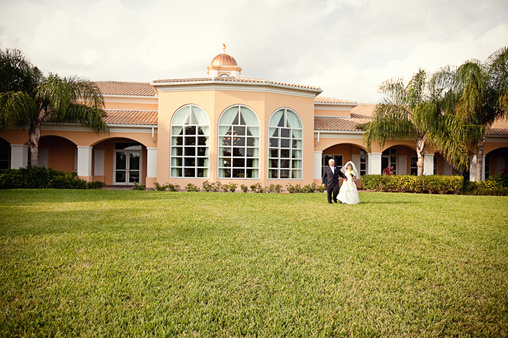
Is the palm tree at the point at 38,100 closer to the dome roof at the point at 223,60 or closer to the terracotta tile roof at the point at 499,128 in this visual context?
the dome roof at the point at 223,60

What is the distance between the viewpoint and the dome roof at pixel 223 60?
2983 centimetres

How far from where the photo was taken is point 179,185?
59.6 ft

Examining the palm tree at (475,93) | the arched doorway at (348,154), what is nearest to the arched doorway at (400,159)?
the arched doorway at (348,154)

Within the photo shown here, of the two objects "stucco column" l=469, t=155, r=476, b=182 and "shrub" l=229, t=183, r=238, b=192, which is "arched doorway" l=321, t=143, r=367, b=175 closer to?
"stucco column" l=469, t=155, r=476, b=182

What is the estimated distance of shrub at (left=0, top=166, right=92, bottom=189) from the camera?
15.8 m

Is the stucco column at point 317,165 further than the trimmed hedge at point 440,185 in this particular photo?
Yes

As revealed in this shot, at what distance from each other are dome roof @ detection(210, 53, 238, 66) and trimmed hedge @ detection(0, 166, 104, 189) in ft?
56.9

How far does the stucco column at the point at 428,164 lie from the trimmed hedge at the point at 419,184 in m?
1.88

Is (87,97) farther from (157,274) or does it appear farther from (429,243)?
(429,243)

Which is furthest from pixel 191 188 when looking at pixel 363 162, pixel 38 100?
pixel 363 162

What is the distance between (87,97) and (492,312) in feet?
63.5

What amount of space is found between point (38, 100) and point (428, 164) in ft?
74.3

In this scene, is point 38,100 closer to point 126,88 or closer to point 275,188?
point 126,88

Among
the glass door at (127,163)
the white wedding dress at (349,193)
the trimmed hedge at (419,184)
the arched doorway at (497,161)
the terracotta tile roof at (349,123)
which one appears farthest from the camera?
the arched doorway at (497,161)
